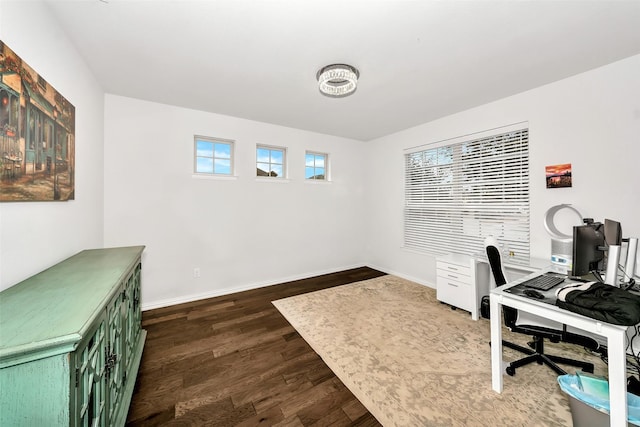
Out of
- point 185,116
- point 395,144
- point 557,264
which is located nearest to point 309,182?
point 395,144

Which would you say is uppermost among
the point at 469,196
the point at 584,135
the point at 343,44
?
the point at 343,44

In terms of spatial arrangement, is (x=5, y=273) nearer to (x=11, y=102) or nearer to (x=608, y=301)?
(x=11, y=102)

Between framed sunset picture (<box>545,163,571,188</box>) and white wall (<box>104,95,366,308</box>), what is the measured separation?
9.81 feet

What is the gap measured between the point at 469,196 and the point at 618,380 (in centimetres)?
247

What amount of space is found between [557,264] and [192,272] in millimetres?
4252

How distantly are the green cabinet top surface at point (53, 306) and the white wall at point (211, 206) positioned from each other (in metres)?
1.45

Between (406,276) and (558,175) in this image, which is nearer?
(558,175)

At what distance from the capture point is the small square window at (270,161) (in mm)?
3889

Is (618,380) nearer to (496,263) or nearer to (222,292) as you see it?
(496,263)

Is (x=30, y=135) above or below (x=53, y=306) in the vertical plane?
above

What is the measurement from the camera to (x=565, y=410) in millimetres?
1521

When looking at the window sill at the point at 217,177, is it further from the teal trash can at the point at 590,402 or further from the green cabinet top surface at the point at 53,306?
the teal trash can at the point at 590,402

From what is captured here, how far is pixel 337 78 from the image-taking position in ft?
7.23

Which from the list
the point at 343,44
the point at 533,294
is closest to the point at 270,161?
the point at 343,44
